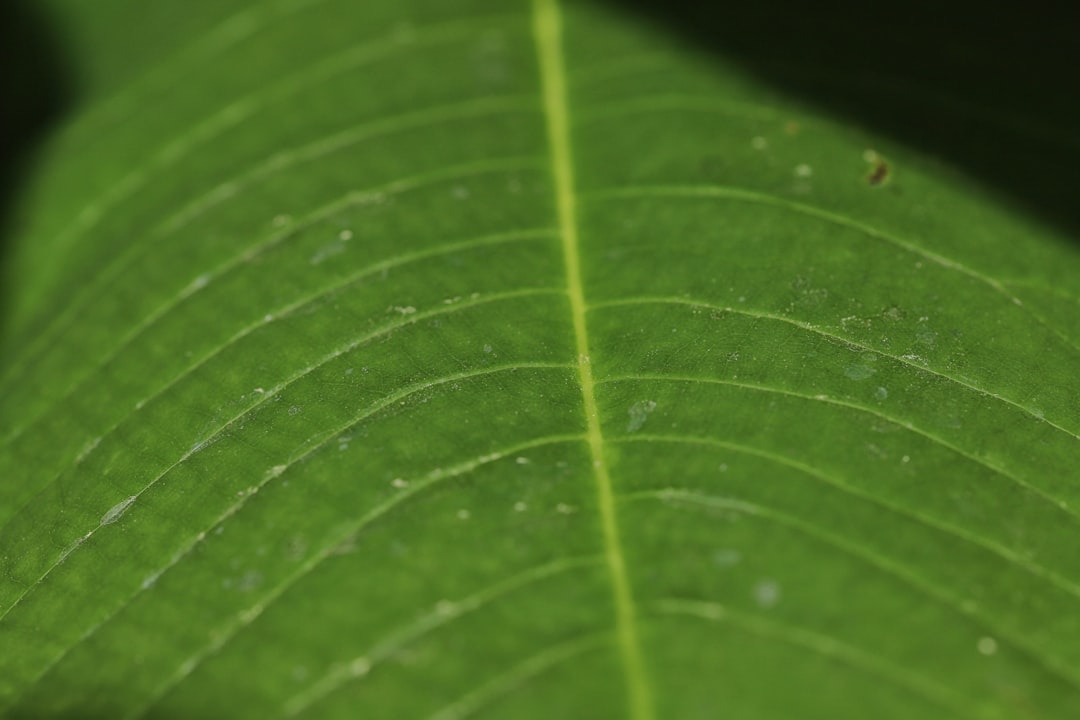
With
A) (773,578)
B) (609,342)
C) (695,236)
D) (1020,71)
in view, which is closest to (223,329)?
(609,342)

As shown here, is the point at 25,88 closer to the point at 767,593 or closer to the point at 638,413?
the point at 638,413

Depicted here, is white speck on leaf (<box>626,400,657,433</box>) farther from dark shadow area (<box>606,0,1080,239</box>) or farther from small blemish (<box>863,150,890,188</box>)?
dark shadow area (<box>606,0,1080,239</box>)

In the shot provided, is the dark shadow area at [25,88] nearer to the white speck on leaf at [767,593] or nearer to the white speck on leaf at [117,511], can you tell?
the white speck on leaf at [117,511]

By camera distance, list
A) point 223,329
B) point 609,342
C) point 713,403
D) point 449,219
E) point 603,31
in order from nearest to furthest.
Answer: point 713,403
point 609,342
point 223,329
point 449,219
point 603,31

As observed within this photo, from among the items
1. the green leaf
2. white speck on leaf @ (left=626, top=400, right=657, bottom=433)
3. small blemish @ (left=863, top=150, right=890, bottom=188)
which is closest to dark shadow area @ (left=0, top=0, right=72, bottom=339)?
the green leaf

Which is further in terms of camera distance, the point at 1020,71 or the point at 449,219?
the point at 1020,71

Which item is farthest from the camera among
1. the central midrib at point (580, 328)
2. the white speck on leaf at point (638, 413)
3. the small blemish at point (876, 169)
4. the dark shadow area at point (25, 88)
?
the dark shadow area at point (25, 88)

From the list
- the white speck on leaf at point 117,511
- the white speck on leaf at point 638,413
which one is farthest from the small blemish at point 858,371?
the white speck on leaf at point 117,511

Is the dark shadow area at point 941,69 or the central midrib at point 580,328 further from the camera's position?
the dark shadow area at point 941,69

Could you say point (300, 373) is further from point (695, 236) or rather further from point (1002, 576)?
point (1002, 576)
